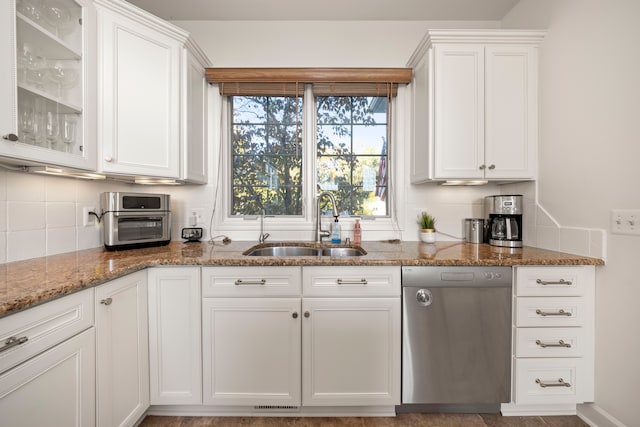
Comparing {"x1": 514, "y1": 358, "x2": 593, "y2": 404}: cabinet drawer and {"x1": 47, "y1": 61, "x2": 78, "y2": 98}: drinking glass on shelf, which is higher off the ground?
{"x1": 47, "y1": 61, "x2": 78, "y2": 98}: drinking glass on shelf

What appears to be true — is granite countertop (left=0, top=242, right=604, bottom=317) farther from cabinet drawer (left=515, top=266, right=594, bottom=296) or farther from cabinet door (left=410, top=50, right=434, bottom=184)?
cabinet door (left=410, top=50, right=434, bottom=184)

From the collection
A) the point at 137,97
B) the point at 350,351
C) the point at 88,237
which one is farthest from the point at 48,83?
the point at 350,351

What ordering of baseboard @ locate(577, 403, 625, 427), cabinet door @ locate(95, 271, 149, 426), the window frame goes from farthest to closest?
1. the window frame
2. baseboard @ locate(577, 403, 625, 427)
3. cabinet door @ locate(95, 271, 149, 426)

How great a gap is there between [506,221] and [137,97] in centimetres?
249

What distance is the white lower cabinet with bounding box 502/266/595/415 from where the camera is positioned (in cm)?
159

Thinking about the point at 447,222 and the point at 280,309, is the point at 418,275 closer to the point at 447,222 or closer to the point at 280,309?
the point at 280,309

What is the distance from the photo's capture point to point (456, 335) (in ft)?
5.27

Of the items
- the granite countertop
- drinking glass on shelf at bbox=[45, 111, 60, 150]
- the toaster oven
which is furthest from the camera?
the toaster oven

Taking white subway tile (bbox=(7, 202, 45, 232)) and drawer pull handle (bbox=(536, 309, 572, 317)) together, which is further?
drawer pull handle (bbox=(536, 309, 572, 317))

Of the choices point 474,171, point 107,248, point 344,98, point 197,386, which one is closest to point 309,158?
point 344,98

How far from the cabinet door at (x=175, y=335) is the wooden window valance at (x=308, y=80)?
144cm

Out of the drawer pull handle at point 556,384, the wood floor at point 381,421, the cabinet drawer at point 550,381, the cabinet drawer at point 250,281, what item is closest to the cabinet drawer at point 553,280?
A: the cabinet drawer at point 550,381

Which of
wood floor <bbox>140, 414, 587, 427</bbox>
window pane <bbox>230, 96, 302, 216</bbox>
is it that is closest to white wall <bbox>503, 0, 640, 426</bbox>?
wood floor <bbox>140, 414, 587, 427</bbox>

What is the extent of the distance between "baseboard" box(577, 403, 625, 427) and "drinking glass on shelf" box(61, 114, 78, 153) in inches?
123
